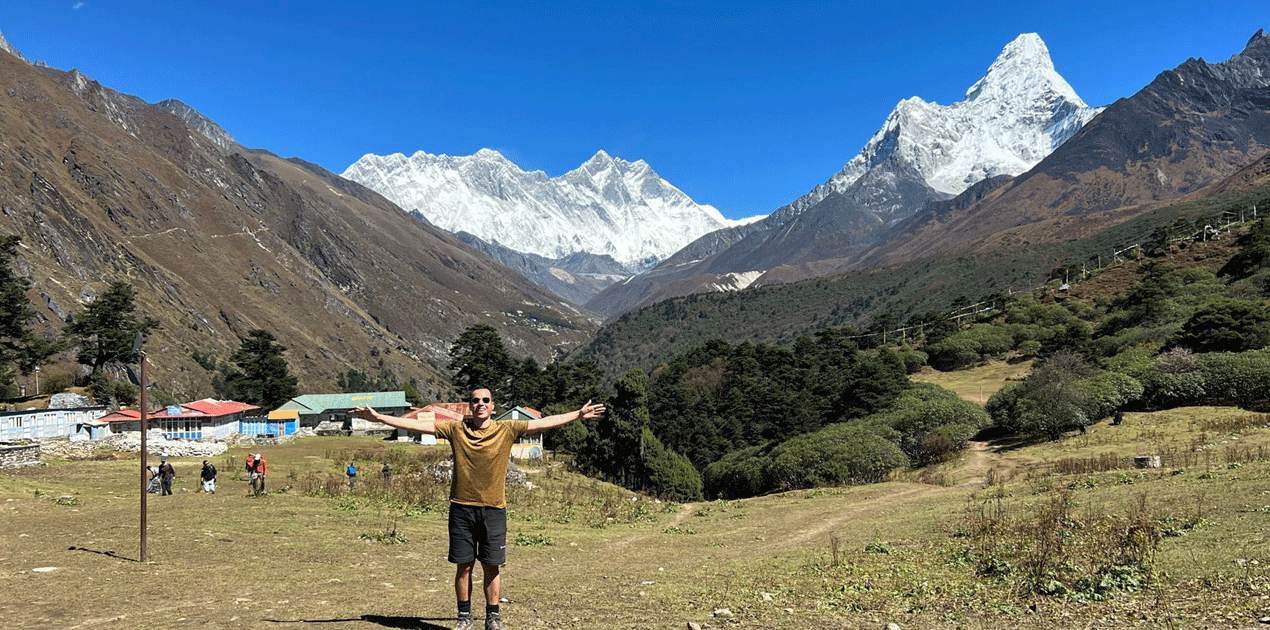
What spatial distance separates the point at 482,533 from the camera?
8.13 meters

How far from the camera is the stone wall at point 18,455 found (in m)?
28.6

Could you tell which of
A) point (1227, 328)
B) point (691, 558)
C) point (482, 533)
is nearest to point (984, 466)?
point (691, 558)

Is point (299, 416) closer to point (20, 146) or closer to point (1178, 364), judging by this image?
point (1178, 364)

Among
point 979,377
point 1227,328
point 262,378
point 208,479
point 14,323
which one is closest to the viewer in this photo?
point 208,479

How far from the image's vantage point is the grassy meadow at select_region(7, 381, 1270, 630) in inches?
354

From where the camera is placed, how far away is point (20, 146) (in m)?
178

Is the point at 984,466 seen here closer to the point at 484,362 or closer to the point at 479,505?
the point at 479,505

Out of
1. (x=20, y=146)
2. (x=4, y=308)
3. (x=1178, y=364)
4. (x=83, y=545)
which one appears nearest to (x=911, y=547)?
(x=83, y=545)

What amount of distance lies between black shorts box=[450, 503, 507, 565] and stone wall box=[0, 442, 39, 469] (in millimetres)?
29875

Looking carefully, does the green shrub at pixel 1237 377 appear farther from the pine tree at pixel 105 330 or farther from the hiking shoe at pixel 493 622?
the pine tree at pixel 105 330

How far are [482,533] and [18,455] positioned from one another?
1220 inches

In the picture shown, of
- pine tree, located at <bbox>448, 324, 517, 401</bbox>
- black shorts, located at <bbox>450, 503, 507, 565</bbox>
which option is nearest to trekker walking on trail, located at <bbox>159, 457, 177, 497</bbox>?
black shorts, located at <bbox>450, 503, 507, 565</bbox>

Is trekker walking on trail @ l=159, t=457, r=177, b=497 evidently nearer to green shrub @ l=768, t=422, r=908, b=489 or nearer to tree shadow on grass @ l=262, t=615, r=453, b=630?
tree shadow on grass @ l=262, t=615, r=453, b=630

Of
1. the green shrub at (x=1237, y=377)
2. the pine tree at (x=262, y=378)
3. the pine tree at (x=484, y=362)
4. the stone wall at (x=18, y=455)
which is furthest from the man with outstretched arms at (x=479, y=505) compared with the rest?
the pine tree at (x=262, y=378)
